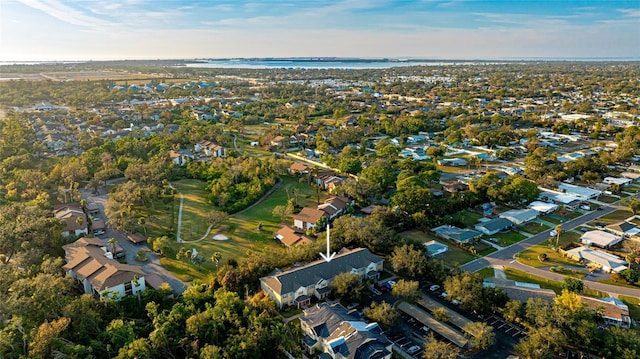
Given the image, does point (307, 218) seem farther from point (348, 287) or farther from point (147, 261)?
point (147, 261)

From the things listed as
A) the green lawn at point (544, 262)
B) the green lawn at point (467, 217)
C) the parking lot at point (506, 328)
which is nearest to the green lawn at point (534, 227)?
the green lawn at point (544, 262)

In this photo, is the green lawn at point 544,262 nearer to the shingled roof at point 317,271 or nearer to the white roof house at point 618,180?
the shingled roof at point 317,271

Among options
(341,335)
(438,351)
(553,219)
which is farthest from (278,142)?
(438,351)

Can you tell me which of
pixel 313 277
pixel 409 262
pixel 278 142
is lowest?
pixel 313 277

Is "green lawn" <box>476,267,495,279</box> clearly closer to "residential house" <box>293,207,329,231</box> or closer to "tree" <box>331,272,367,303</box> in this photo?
"tree" <box>331,272,367,303</box>

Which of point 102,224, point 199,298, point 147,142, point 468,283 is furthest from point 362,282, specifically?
point 147,142

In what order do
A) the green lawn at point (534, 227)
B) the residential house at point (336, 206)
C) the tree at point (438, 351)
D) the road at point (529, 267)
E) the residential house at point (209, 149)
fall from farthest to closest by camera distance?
the residential house at point (209, 149) < the residential house at point (336, 206) < the green lawn at point (534, 227) < the road at point (529, 267) < the tree at point (438, 351)
